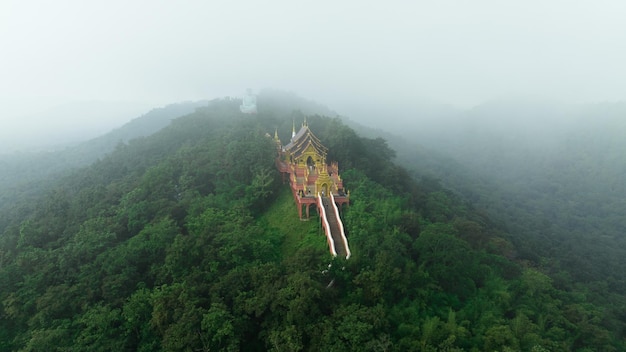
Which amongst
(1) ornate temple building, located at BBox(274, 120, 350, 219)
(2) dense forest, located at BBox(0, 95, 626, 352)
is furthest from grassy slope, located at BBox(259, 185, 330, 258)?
(1) ornate temple building, located at BBox(274, 120, 350, 219)

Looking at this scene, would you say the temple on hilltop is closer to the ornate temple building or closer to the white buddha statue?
the ornate temple building

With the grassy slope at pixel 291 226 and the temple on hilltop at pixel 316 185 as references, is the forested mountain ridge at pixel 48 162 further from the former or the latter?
the grassy slope at pixel 291 226

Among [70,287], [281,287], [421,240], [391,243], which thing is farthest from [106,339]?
[421,240]

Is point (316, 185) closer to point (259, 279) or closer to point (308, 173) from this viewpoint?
point (308, 173)

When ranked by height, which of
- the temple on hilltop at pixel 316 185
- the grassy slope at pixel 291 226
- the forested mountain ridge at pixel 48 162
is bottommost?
the forested mountain ridge at pixel 48 162

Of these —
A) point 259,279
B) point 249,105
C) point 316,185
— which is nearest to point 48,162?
point 249,105

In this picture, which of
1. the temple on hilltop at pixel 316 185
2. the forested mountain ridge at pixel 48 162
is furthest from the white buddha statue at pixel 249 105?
the temple on hilltop at pixel 316 185

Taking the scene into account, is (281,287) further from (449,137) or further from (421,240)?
(449,137)
